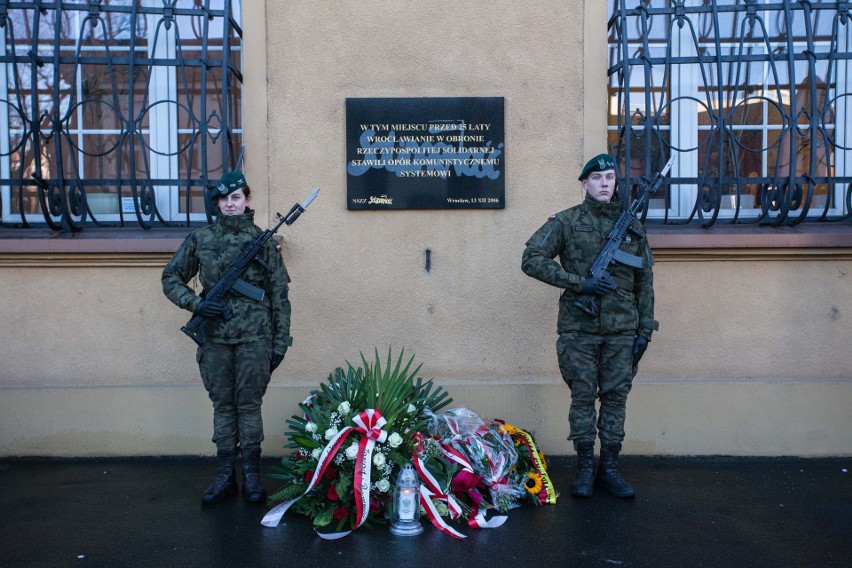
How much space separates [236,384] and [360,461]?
91 centimetres

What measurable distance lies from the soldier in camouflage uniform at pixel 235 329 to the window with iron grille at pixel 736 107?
257cm

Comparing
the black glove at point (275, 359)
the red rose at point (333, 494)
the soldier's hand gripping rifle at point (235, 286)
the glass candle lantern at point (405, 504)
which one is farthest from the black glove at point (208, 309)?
the glass candle lantern at point (405, 504)

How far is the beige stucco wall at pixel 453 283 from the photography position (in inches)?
220

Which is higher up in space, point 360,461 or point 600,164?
point 600,164

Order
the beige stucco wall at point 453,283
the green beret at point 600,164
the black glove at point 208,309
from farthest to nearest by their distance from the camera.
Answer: the beige stucco wall at point 453,283, the green beret at point 600,164, the black glove at point 208,309

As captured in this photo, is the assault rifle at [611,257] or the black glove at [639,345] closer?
the assault rifle at [611,257]

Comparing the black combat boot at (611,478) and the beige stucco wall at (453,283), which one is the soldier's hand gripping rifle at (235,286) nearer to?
the beige stucco wall at (453,283)

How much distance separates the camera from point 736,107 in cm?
605

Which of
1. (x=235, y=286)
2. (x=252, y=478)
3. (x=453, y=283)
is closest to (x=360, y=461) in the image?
(x=252, y=478)

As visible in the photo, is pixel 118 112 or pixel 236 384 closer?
pixel 236 384

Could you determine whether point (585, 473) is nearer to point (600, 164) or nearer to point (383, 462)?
point (383, 462)

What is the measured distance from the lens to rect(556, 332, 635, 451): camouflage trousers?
4746 millimetres

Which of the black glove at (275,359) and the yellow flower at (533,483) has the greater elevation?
the black glove at (275,359)

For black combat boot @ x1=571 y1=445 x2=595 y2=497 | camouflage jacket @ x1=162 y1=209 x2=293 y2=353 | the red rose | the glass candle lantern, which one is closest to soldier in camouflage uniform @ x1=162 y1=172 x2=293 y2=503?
camouflage jacket @ x1=162 y1=209 x2=293 y2=353
